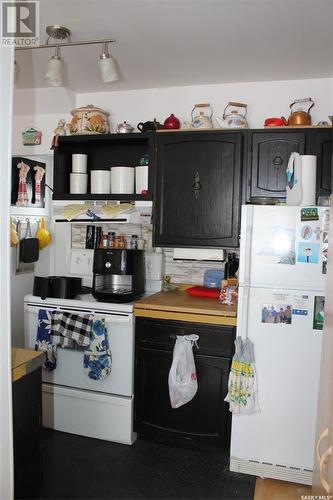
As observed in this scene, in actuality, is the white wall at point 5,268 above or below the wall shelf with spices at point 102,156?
below

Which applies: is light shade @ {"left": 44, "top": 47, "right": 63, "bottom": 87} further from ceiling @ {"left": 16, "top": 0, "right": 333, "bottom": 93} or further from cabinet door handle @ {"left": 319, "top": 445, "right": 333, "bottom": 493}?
cabinet door handle @ {"left": 319, "top": 445, "right": 333, "bottom": 493}

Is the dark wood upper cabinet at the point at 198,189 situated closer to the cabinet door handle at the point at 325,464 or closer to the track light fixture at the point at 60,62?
the track light fixture at the point at 60,62

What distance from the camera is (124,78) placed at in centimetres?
287

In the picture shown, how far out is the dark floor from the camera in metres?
2.12

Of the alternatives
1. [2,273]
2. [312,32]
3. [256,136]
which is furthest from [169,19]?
[2,273]

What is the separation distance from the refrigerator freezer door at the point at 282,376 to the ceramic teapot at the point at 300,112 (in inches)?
47.1

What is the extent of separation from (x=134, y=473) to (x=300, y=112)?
252cm

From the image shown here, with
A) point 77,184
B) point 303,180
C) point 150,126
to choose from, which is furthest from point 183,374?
point 150,126

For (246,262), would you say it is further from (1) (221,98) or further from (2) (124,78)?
(2) (124,78)

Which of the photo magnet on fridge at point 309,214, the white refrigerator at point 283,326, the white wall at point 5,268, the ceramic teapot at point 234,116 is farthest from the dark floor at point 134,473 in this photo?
the ceramic teapot at point 234,116

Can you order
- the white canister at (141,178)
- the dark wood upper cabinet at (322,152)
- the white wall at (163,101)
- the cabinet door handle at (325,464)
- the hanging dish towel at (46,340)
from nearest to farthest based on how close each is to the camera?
the cabinet door handle at (325,464)
the dark wood upper cabinet at (322,152)
the hanging dish towel at (46,340)
the white wall at (163,101)
the white canister at (141,178)

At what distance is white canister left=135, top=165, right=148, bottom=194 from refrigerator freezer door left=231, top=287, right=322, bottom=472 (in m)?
1.18

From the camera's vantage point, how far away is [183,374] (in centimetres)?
245

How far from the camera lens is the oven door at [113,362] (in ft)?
8.41
